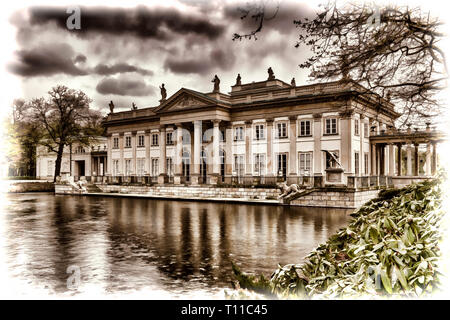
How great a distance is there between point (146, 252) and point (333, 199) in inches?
654

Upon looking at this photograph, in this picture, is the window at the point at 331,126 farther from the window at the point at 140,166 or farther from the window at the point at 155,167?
the window at the point at 140,166

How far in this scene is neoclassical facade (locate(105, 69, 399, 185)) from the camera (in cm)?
3067

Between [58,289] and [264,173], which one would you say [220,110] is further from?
[58,289]

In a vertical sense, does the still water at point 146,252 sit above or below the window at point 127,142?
below

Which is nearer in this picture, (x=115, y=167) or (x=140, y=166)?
(x=140, y=166)

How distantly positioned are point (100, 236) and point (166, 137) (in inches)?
1210

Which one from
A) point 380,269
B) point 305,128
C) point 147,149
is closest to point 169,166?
point 147,149

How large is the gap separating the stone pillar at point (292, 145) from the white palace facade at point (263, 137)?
0.31 ft

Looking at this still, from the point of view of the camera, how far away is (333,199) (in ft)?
73.9

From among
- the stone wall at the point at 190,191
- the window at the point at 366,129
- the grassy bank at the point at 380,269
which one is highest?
the window at the point at 366,129

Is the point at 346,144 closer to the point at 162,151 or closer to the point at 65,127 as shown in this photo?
the point at 162,151

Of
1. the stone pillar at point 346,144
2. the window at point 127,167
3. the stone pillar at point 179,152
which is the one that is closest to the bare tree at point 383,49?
the stone pillar at point 346,144

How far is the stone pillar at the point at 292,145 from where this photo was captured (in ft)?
106
